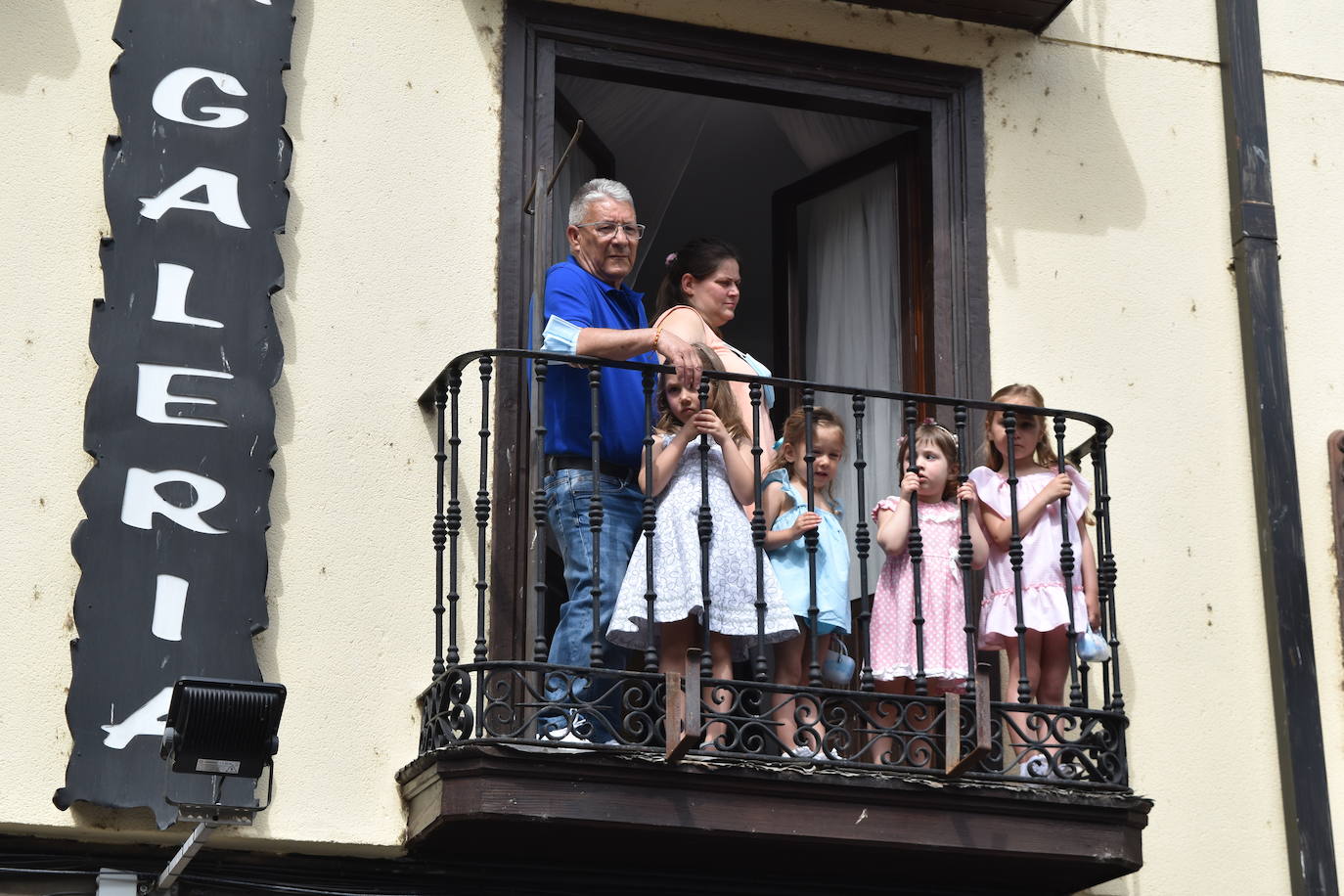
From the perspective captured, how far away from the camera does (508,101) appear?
26.5 feet

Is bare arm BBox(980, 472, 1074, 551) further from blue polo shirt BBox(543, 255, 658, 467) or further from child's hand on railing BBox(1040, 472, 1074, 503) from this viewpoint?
blue polo shirt BBox(543, 255, 658, 467)

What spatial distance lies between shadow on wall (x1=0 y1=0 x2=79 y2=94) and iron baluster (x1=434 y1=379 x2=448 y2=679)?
1710 millimetres

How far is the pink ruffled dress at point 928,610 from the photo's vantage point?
7453 millimetres

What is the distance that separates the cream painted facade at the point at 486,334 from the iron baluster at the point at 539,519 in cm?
45

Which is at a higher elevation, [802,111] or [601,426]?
[802,111]

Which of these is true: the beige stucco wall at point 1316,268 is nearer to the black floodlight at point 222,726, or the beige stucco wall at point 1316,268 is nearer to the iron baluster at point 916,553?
the iron baluster at point 916,553

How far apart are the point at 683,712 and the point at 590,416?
1.22 m

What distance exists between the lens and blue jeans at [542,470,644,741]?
23.6ft

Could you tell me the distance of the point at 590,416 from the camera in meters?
7.47

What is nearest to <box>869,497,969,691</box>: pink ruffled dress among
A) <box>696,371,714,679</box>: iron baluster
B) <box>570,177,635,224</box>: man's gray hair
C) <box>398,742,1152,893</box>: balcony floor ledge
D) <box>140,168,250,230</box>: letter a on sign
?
<box>398,742,1152,893</box>: balcony floor ledge

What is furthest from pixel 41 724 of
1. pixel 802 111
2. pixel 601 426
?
pixel 802 111

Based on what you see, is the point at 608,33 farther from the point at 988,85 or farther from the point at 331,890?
the point at 331,890

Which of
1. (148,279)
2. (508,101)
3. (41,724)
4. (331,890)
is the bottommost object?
(331,890)

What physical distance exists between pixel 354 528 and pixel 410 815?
0.99 metres
